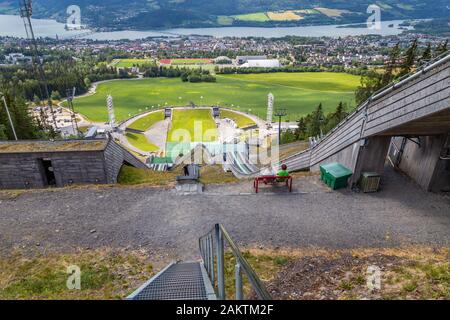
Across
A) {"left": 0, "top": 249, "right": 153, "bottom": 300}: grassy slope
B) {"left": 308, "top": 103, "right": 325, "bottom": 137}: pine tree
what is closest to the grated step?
{"left": 0, "top": 249, "right": 153, "bottom": 300}: grassy slope

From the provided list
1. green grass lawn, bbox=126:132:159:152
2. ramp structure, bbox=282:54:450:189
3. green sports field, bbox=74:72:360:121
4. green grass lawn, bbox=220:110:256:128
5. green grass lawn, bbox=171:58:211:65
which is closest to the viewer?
ramp structure, bbox=282:54:450:189

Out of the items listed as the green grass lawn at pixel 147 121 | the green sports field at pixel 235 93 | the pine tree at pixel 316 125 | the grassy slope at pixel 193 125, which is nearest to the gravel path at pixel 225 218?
the pine tree at pixel 316 125

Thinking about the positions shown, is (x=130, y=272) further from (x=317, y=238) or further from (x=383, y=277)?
(x=383, y=277)

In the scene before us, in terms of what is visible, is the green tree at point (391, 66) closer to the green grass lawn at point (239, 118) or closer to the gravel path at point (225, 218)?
the gravel path at point (225, 218)

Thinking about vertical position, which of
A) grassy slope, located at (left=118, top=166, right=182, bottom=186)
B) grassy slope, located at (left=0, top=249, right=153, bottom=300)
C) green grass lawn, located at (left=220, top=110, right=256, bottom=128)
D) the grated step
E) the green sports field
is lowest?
green grass lawn, located at (left=220, top=110, right=256, bottom=128)

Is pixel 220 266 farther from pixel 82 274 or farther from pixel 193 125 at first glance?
pixel 193 125

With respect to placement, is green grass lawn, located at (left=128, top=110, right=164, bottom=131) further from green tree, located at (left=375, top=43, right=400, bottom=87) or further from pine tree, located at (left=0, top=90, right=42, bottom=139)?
green tree, located at (left=375, top=43, right=400, bottom=87)
